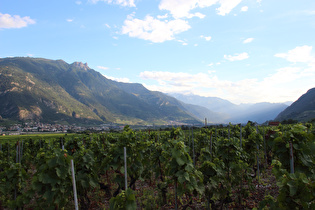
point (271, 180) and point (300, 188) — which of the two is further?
point (271, 180)

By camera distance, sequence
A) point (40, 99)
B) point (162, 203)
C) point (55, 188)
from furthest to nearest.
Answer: point (40, 99)
point (162, 203)
point (55, 188)

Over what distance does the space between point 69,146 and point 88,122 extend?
189807mm

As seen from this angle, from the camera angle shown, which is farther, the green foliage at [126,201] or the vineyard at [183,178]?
the green foliage at [126,201]

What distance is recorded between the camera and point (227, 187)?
6109 millimetres

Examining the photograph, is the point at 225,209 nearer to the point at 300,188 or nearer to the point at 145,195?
the point at 145,195

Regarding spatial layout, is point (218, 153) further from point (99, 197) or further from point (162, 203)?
point (99, 197)

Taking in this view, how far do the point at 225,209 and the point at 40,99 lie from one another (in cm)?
20805

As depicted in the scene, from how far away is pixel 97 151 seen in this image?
11.2m

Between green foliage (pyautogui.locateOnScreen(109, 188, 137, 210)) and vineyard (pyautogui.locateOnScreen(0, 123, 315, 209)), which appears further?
green foliage (pyautogui.locateOnScreen(109, 188, 137, 210))

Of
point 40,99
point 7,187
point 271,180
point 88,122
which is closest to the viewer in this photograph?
point 7,187

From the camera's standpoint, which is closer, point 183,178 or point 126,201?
point 126,201

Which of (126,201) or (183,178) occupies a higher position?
(183,178)

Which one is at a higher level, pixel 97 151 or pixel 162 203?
pixel 97 151

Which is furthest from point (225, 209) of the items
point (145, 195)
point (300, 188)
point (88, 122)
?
point (88, 122)
